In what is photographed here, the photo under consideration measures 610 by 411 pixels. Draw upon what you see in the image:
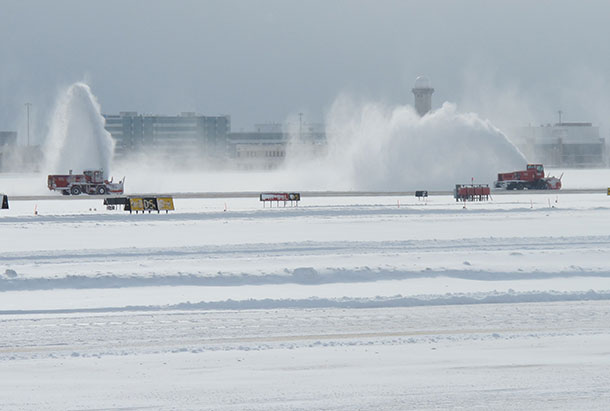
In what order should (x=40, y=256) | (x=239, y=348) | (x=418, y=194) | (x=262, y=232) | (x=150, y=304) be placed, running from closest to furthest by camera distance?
(x=239, y=348) → (x=150, y=304) → (x=40, y=256) → (x=262, y=232) → (x=418, y=194)

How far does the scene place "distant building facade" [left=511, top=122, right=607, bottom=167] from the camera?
595 ft

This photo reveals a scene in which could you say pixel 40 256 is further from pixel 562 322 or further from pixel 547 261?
pixel 562 322

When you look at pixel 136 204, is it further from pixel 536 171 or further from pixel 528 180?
pixel 536 171

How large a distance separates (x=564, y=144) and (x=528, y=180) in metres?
121

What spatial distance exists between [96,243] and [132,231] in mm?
4546

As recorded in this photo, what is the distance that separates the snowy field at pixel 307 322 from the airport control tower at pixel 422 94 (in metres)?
111

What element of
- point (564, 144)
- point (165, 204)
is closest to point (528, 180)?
point (165, 204)

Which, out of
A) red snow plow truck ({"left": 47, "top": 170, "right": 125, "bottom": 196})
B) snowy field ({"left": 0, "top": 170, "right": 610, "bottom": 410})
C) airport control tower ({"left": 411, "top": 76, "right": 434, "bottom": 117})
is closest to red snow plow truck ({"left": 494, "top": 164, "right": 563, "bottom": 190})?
red snow plow truck ({"left": 47, "top": 170, "right": 125, "bottom": 196})

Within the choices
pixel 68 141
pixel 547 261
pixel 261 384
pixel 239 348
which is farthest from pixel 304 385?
pixel 68 141

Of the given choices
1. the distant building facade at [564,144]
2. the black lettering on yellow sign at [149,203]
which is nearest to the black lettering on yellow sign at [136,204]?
the black lettering on yellow sign at [149,203]

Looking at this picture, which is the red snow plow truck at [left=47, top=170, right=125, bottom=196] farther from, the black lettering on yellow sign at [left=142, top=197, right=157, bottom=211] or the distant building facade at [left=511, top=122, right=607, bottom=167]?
the distant building facade at [left=511, top=122, right=607, bottom=167]

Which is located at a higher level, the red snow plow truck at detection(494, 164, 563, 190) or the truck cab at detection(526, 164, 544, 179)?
the truck cab at detection(526, 164, 544, 179)

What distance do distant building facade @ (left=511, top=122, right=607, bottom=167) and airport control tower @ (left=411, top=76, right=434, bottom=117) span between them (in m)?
38.3

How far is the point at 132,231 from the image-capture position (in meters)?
33.3
